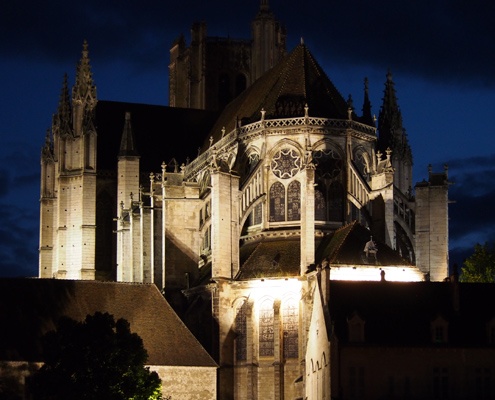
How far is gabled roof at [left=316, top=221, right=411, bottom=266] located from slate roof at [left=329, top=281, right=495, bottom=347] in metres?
4.26

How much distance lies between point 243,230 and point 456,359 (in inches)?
731

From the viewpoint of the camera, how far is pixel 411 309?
76.2 m

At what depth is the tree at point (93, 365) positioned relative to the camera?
70.1m

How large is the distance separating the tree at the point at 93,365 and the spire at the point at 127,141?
30239 millimetres

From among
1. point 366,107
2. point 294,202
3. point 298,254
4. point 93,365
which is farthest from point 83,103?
point 93,365

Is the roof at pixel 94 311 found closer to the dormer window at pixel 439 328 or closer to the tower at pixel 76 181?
the dormer window at pixel 439 328

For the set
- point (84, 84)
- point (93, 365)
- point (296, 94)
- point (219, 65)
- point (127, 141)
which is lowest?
point (93, 365)

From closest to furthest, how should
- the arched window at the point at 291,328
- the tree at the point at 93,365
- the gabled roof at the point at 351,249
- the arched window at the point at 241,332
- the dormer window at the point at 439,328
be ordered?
the tree at the point at 93,365 → the dormer window at the point at 439,328 → the gabled roof at the point at 351,249 → the arched window at the point at 291,328 → the arched window at the point at 241,332

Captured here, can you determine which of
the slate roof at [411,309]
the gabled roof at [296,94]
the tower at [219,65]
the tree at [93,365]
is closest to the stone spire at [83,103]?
the gabled roof at [296,94]

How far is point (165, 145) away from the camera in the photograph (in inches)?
4225

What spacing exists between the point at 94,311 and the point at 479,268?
34202 millimetres

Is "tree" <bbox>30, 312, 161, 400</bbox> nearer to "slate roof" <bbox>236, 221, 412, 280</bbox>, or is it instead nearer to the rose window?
"slate roof" <bbox>236, 221, 412, 280</bbox>

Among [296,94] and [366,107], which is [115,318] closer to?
[296,94]

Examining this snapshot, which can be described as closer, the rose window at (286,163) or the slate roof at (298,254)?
the slate roof at (298,254)
